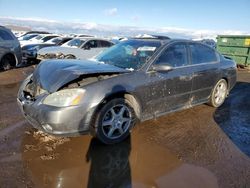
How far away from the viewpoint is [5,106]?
5828mm

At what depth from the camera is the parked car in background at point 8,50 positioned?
983cm

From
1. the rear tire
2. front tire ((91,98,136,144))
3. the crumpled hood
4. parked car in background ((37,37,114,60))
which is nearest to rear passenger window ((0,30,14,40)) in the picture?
parked car in background ((37,37,114,60))

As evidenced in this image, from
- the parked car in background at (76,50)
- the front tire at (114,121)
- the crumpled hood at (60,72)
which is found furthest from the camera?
the parked car in background at (76,50)

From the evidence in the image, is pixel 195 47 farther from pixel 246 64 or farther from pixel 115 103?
pixel 246 64

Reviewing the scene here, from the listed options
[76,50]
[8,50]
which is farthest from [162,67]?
[76,50]

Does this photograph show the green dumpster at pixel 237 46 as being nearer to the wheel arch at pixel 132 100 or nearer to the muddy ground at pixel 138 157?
the muddy ground at pixel 138 157

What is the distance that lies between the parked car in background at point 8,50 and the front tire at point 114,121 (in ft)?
23.8

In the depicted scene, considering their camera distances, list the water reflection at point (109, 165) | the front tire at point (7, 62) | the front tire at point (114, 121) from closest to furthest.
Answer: the water reflection at point (109, 165) → the front tire at point (114, 121) → the front tire at point (7, 62)

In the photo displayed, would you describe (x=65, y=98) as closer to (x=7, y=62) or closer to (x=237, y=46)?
(x=7, y=62)

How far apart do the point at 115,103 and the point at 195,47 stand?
8.34 ft

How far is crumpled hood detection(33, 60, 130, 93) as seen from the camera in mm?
3791

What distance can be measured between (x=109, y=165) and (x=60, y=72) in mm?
1521

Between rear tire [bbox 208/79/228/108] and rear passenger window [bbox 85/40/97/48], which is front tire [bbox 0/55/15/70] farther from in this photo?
rear tire [bbox 208/79/228/108]

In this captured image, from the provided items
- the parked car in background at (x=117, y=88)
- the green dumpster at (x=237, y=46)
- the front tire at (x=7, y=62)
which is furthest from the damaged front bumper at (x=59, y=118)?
the green dumpster at (x=237, y=46)
